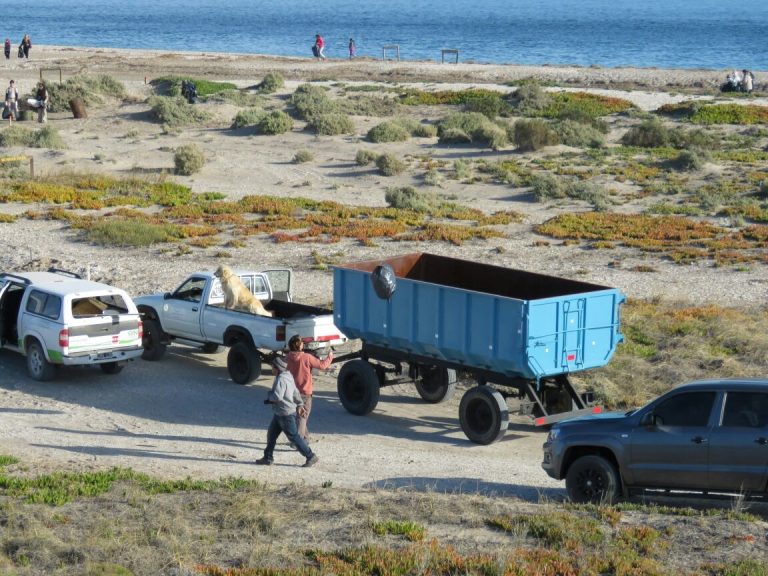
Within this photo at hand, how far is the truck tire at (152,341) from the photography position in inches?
835

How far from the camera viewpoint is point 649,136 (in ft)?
165

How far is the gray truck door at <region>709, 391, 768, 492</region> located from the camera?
1235cm

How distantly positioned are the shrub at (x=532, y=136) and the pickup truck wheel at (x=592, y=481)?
3574 cm

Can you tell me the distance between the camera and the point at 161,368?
21062 mm

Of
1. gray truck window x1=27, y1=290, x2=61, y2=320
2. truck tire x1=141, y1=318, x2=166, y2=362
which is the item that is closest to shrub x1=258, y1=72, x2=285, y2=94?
truck tire x1=141, y1=318, x2=166, y2=362

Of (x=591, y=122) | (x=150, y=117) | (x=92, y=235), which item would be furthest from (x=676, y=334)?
(x=150, y=117)

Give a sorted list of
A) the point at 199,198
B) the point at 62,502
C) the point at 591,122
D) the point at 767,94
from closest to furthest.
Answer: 1. the point at 62,502
2. the point at 199,198
3. the point at 591,122
4. the point at 767,94

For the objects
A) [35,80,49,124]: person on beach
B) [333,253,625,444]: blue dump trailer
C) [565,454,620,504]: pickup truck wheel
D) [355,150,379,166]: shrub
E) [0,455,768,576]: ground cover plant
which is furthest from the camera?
[35,80,49,124]: person on beach

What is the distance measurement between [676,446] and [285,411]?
16.0ft

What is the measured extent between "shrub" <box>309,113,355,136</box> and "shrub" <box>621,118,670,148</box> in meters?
11.9

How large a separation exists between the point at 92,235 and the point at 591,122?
92.5ft

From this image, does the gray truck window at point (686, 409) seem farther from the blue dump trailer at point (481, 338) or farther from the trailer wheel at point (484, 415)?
the trailer wheel at point (484, 415)

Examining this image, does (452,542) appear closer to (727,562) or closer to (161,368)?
(727,562)

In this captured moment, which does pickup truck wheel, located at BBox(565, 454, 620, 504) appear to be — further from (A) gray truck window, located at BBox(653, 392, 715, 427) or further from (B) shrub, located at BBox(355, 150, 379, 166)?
(B) shrub, located at BBox(355, 150, 379, 166)
